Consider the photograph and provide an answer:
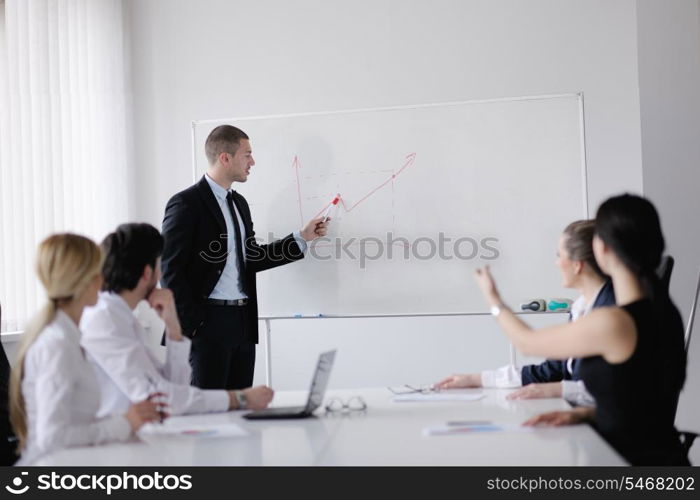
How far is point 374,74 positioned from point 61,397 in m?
3.37

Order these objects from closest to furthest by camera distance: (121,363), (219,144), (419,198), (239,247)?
(121,363)
(239,247)
(219,144)
(419,198)

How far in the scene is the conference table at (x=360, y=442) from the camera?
174 centimetres

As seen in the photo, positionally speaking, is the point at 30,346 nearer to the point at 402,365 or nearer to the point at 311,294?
the point at 311,294

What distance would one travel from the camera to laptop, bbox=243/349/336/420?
226 cm

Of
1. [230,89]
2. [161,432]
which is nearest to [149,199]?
[230,89]

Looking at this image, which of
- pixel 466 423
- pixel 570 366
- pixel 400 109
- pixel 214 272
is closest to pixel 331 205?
pixel 400 109

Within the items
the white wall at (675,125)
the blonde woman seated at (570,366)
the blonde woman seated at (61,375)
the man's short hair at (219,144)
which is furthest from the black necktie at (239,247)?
the white wall at (675,125)

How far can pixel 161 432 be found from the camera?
6.91 feet

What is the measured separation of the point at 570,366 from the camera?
111 inches

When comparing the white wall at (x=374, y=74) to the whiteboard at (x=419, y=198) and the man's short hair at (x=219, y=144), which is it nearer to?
the whiteboard at (x=419, y=198)

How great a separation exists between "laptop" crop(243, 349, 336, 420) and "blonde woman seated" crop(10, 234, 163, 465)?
37cm

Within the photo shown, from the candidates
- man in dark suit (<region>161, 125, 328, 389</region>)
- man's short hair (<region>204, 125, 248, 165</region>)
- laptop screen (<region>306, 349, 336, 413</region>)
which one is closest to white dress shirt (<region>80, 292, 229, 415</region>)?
laptop screen (<region>306, 349, 336, 413</region>)

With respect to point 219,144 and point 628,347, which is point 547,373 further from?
point 219,144

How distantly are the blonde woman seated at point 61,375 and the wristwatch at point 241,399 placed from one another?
0.45 meters
